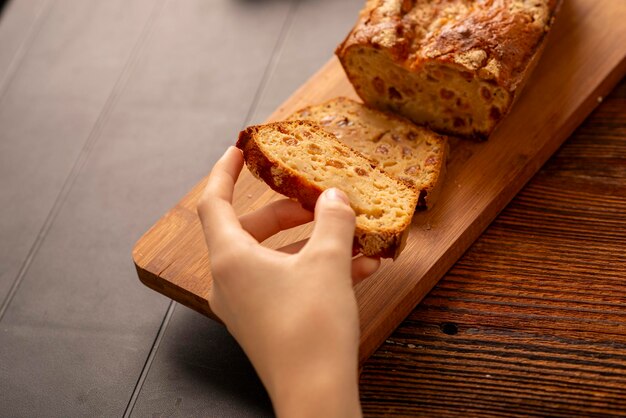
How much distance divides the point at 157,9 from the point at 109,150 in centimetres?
94

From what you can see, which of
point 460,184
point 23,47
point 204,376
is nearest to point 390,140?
point 460,184

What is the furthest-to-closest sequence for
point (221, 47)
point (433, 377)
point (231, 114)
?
point (221, 47) < point (231, 114) < point (433, 377)

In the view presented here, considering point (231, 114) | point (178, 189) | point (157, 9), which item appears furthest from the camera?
point (157, 9)

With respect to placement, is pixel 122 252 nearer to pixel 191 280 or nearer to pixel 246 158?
pixel 191 280

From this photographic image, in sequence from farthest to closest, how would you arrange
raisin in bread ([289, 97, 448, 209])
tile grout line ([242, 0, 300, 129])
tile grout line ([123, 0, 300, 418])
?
1. tile grout line ([242, 0, 300, 129])
2. raisin in bread ([289, 97, 448, 209])
3. tile grout line ([123, 0, 300, 418])

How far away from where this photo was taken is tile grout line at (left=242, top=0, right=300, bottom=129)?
354 cm

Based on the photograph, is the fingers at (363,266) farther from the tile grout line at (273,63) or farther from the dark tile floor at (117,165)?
the tile grout line at (273,63)

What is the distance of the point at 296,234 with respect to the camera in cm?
274

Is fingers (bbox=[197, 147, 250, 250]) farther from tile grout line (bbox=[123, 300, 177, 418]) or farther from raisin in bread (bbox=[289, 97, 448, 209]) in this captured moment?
tile grout line (bbox=[123, 300, 177, 418])

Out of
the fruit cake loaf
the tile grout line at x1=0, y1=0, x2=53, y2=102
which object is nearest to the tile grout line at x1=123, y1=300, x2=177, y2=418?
the fruit cake loaf

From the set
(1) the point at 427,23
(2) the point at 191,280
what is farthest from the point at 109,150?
Answer: (1) the point at 427,23

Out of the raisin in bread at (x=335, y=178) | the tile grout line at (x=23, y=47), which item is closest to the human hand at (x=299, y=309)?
the raisin in bread at (x=335, y=178)

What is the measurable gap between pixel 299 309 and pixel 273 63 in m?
1.99

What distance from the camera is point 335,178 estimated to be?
2.51 m
